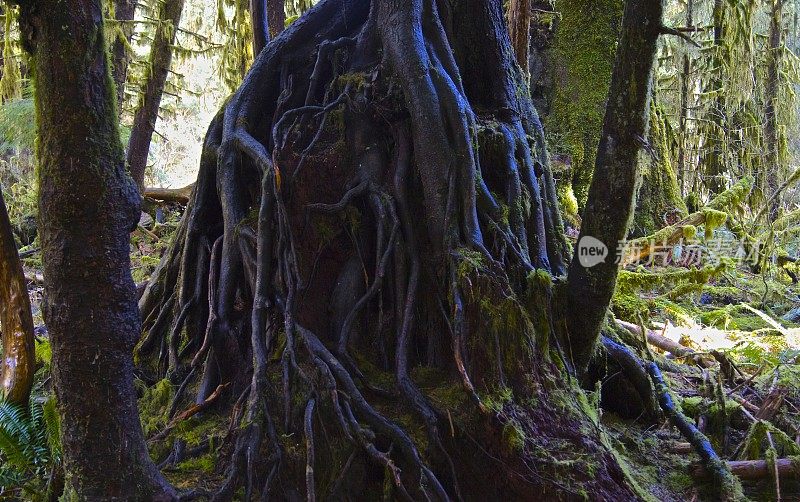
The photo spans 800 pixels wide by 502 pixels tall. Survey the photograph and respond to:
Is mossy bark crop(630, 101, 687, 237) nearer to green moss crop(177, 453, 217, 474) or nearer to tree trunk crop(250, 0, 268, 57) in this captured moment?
tree trunk crop(250, 0, 268, 57)

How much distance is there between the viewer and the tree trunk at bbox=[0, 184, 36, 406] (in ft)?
11.7

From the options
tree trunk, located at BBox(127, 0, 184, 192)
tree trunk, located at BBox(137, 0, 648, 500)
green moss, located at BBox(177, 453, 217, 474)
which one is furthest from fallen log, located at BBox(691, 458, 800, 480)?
tree trunk, located at BBox(127, 0, 184, 192)

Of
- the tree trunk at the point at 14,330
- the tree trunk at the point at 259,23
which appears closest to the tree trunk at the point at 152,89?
the tree trunk at the point at 259,23

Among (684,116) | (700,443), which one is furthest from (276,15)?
(684,116)

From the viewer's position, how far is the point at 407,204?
11.5ft

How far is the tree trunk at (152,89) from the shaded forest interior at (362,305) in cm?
360

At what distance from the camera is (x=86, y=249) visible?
2.12 meters

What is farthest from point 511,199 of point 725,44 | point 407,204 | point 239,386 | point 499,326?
point 725,44

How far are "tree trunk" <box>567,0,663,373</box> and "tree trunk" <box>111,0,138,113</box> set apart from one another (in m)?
7.34

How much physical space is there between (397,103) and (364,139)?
30 cm

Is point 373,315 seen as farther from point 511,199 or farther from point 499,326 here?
point 511,199

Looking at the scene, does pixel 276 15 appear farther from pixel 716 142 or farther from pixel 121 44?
pixel 716 142

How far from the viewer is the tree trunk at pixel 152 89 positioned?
26.3 ft

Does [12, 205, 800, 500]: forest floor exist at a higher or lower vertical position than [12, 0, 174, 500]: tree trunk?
lower
